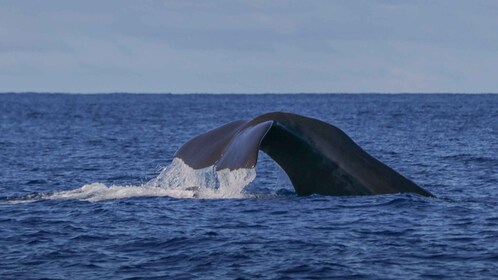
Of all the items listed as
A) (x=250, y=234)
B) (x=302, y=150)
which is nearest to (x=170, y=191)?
(x=250, y=234)

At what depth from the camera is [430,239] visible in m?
15.8

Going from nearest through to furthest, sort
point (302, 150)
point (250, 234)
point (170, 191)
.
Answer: point (302, 150)
point (250, 234)
point (170, 191)

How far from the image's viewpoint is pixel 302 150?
53.0ft

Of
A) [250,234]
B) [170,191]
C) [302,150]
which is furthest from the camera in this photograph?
[170,191]

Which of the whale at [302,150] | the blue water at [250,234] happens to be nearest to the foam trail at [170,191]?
the blue water at [250,234]

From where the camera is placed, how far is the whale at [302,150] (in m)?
15.8

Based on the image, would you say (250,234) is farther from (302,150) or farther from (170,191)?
(170,191)

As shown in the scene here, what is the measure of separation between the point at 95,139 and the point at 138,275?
116 ft

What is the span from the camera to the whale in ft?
51.7

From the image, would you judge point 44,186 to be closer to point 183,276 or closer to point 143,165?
point 143,165

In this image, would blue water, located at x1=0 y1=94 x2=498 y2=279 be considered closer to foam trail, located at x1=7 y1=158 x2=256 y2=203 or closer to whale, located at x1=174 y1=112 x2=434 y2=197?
foam trail, located at x1=7 y1=158 x2=256 y2=203

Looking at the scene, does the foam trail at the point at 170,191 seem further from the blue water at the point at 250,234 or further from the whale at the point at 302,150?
the whale at the point at 302,150

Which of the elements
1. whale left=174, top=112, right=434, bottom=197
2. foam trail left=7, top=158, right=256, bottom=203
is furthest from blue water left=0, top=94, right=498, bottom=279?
whale left=174, top=112, right=434, bottom=197

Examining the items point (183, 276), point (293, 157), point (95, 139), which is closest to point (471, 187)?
point (293, 157)
